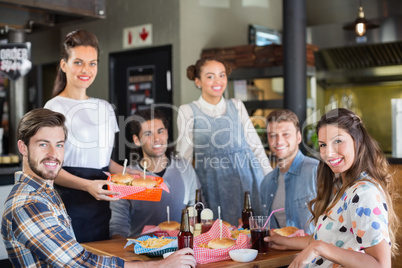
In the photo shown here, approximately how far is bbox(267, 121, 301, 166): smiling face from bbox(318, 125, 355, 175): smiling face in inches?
38.6

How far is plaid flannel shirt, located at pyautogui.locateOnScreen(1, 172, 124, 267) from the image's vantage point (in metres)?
1.71

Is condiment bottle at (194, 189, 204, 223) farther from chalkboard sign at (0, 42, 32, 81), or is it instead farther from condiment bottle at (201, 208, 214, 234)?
chalkboard sign at (0, 42, 32, 81)

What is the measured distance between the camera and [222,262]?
2.13m

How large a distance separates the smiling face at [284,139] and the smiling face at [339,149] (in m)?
0.98

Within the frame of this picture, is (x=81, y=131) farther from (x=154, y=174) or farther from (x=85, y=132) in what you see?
(x=154, y=174)

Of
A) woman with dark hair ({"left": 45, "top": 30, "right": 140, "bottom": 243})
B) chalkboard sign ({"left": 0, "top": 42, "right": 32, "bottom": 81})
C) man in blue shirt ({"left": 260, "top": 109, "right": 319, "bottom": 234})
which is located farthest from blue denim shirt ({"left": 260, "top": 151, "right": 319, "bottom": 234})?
chalkboard sign ({"left": 0, "top": 42, "right": 32, "bottom": 81})

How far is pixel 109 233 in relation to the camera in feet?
9.89

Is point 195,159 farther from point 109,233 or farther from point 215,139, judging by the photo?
point 109,233

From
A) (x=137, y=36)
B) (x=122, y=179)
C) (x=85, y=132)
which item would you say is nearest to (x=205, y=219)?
(x=122, y=179)

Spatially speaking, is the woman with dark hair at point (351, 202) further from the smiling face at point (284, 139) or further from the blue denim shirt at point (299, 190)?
the smiling face at point (284, 139)

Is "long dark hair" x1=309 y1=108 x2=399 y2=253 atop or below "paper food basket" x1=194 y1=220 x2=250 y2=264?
atop

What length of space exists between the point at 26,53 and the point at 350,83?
411cm

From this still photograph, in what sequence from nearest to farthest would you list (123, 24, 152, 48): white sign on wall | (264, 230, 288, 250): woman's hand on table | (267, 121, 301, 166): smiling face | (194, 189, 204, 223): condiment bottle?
(264, 230, 288, 250): woman's hand on table, (194, 189, 204, 223): condiment bottle, (267, 121, 301, 166): smiling face, (123, 24, 152, 48): white sign on wall

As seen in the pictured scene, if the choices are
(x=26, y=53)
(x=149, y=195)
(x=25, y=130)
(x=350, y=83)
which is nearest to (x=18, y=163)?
(x=26, y=53)
